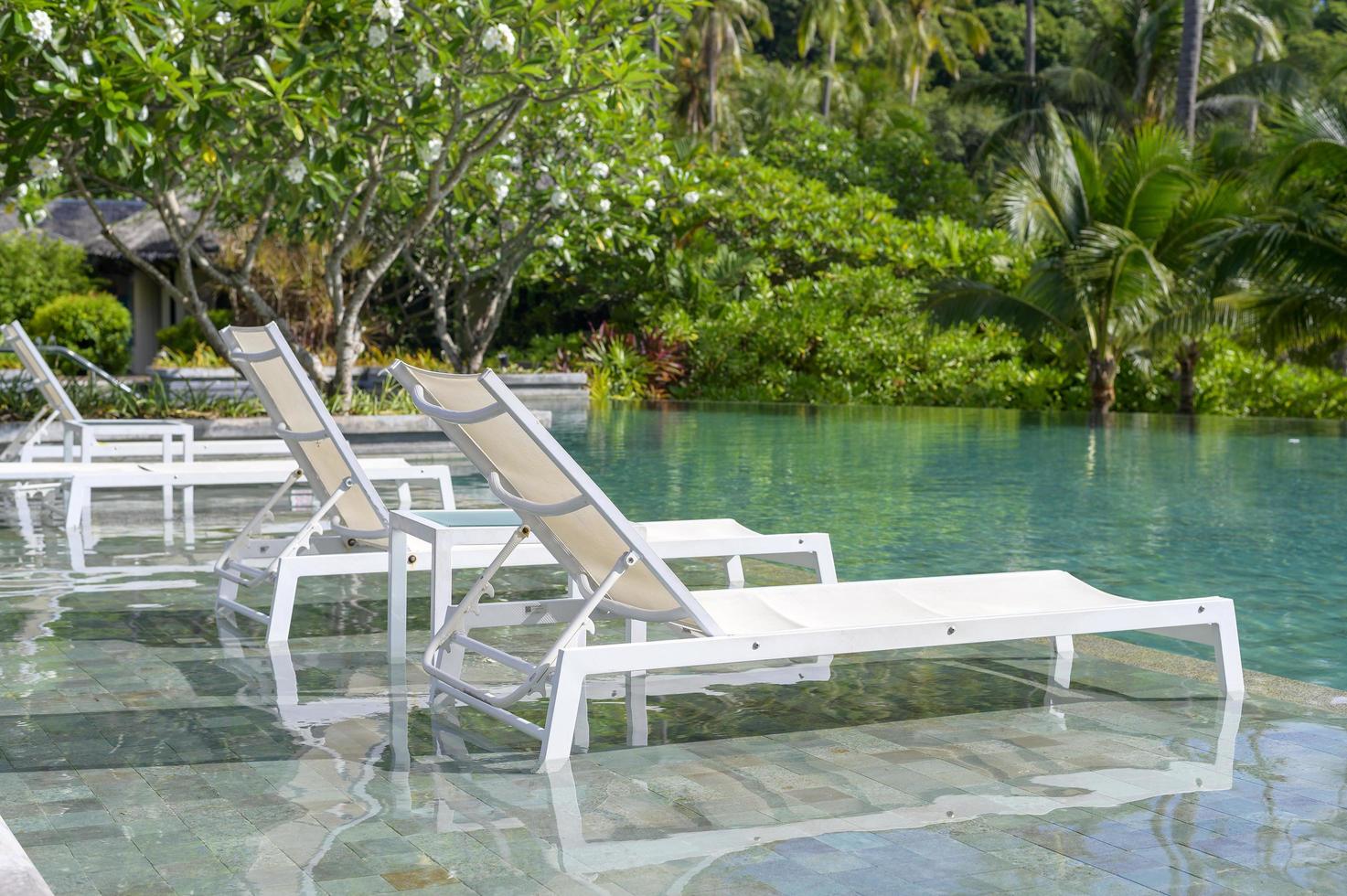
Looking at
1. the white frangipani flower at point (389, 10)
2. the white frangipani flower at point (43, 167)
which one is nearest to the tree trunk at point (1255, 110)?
the white frangipani flower at point (389, 10)

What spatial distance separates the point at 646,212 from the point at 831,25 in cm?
2379

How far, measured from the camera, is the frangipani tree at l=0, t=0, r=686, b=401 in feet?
25.2

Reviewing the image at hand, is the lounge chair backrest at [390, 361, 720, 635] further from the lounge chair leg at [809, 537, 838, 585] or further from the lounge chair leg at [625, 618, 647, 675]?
the lounge chair leg at [809, 537, 838, 585]

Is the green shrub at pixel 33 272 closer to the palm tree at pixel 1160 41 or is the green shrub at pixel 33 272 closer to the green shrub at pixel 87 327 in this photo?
the green shrub at pixel 87 327

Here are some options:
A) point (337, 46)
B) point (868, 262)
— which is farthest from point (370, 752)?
point (868, 262)

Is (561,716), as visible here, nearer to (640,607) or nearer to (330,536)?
(640,607)

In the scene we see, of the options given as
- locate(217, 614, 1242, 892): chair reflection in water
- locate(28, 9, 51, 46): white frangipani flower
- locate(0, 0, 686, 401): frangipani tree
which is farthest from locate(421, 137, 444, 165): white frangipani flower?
→ locate(217, 614, 1242, 892): chair reflection in water

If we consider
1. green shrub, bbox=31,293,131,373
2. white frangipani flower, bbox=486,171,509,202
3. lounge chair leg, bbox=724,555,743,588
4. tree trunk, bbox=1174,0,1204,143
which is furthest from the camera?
green shrub, bbox=31,293,131,373

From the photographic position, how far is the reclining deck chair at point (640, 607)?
359 centimetres

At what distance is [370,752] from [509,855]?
2.85ft

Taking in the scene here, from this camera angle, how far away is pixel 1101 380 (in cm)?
2053

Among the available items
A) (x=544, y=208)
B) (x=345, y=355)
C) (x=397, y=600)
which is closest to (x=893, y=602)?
(x=397, y=600)

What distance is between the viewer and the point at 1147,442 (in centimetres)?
1517

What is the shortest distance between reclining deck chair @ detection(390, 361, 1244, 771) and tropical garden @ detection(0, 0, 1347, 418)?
448cm
